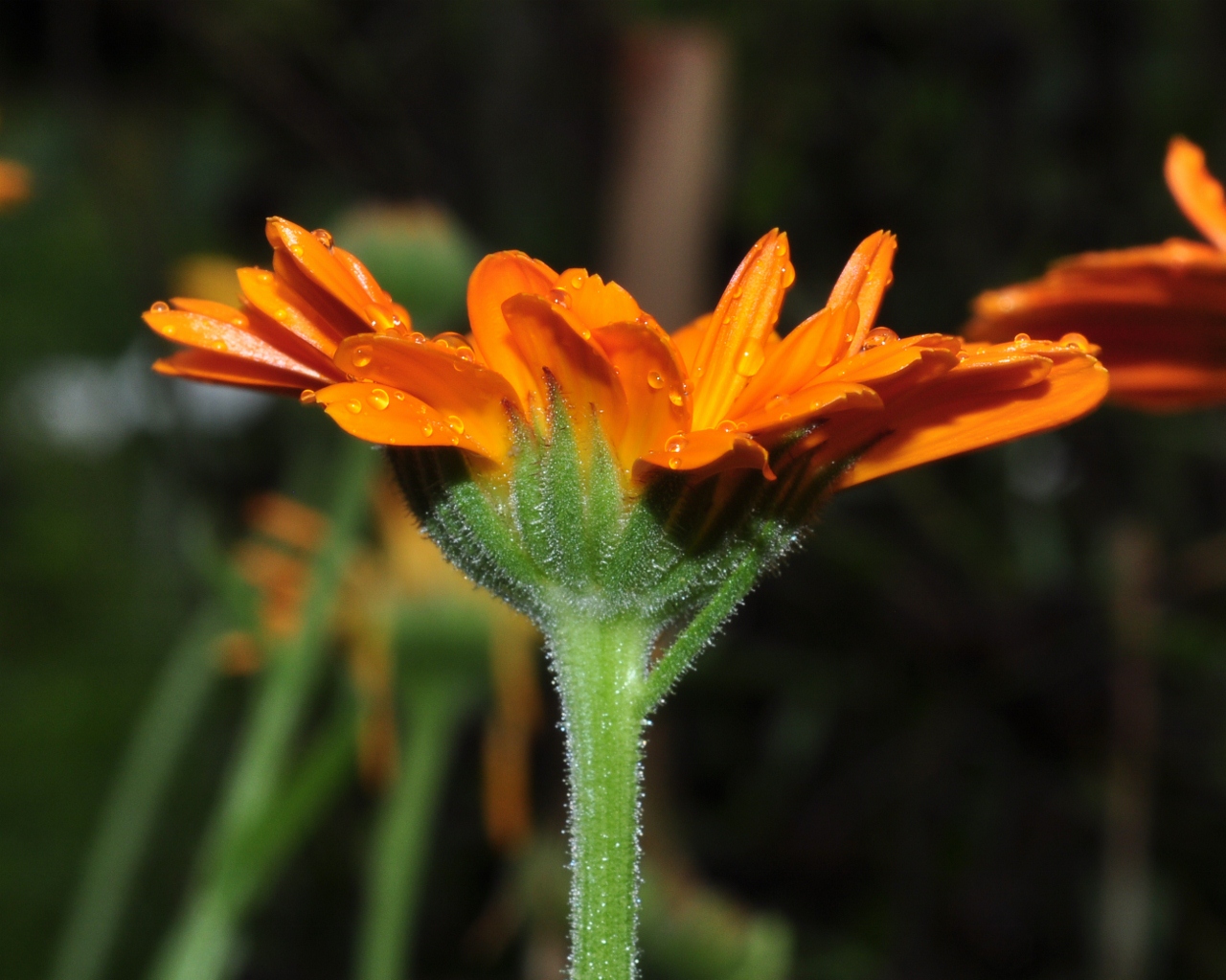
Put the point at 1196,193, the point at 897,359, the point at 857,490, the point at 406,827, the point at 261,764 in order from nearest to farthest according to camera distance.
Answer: the point at 897,359
the point at 1196,193
the point at 261,764
the point at 406,827
the point at 857,490

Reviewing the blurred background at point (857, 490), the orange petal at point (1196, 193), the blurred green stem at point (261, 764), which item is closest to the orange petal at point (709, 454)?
the orange petal at point (1196, 193)

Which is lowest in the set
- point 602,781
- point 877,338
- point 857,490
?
point 602,781

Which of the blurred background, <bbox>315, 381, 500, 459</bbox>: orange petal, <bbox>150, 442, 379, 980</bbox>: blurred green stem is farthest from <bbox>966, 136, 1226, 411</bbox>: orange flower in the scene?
the blurred background

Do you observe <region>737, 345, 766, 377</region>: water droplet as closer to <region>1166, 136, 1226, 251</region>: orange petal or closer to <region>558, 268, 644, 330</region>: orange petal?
<region>558, 268, 644, 330</region>: orange petal

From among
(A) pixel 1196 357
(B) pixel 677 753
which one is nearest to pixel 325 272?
(A) pixel 1196 357

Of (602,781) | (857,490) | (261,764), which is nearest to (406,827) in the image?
(261,764)

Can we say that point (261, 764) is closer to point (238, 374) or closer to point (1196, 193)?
point (238, 374)

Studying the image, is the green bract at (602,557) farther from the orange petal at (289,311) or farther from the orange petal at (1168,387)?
the orange petal at (1168,387)
